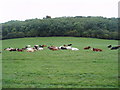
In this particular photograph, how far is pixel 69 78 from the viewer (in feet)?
19.1

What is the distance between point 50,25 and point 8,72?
21.5m

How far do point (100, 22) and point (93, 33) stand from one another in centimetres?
249

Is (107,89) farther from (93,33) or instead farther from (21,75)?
(93,33)

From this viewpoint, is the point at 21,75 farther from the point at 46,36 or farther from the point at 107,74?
the point at 46,36

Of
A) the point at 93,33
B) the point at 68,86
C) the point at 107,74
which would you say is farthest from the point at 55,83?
the point at 93,33

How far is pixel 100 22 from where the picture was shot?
28297 millimetres

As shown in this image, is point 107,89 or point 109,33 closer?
point 107,89

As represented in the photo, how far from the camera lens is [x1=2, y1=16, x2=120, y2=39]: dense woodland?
26.6 metres

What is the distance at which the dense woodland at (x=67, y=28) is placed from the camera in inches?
1046

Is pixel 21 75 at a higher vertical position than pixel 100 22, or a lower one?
lower

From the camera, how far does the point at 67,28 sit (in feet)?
90.1

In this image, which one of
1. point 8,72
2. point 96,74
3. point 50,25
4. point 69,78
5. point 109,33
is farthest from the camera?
point 50,25

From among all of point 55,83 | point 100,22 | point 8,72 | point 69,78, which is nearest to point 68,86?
point 55,83

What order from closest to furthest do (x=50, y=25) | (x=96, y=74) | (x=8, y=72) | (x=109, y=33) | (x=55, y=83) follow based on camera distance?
(x=55, y=83)
(x=96, y=74)
(x=8, y=72)
(x=109, y=33)
(x=50, y=25)
